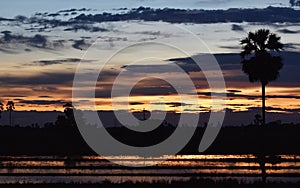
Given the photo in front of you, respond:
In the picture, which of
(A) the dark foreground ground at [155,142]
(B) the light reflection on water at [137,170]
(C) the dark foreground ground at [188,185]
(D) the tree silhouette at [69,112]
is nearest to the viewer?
(C) the dark foreground ground at [188,185]

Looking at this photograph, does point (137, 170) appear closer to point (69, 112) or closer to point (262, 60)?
point (262, 60)

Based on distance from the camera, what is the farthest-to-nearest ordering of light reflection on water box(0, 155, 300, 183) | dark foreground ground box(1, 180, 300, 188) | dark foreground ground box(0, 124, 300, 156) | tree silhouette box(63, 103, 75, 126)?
tree silhouette box(63, 103, 75, 126), dark foreground ground box(0, 124, 300, 156), light reflection on water box(0, 155, 300, 183), dark foreground ground box(1, 180, 300, 188)

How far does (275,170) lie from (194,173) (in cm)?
506

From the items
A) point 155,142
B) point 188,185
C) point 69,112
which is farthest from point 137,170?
point 69,112

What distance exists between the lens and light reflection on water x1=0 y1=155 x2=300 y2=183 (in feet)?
119

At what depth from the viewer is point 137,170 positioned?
40.9 metres

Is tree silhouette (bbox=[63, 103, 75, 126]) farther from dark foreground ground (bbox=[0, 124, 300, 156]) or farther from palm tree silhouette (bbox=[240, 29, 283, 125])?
palm tree silhouette (bbox=[240, 29, 283, 125])

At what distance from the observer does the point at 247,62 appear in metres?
59.3

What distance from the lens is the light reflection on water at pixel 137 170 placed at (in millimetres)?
36219

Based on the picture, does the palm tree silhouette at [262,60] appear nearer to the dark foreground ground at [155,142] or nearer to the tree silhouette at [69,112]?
the dark foreground ground at [155,142]

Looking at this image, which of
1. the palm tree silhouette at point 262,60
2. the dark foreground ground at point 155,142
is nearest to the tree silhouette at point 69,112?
the dark foreground ground at point 155,142

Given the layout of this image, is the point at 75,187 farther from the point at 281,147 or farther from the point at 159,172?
the point at 281,147

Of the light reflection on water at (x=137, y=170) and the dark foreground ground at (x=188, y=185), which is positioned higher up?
the dark foreground ground at (x=188, y=185)

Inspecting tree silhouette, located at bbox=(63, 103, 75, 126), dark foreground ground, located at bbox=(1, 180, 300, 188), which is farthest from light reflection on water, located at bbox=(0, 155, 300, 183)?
tree silhouette, located at bbox=(63, 103, 75, 126)
